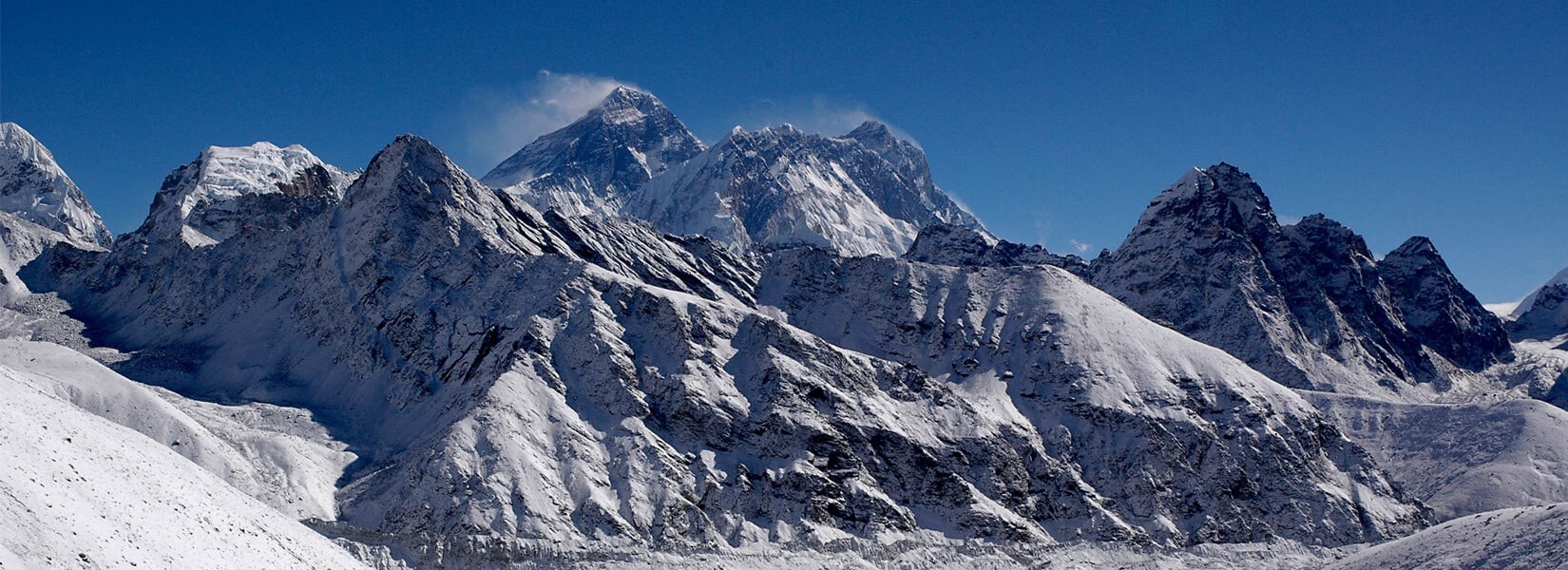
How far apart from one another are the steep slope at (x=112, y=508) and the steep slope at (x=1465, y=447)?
126873 mm

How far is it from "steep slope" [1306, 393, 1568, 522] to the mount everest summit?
0.62 meters

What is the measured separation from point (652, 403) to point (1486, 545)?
2841 inches

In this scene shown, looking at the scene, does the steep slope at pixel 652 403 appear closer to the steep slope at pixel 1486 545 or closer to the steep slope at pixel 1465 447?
the steep slope at pixel 1465 447

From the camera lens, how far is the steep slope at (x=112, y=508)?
64750 mm

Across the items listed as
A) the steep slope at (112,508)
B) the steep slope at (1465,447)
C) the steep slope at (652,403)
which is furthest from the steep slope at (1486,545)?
the steep slope at (112,508)

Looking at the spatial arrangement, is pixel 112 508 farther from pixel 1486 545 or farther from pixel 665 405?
pixel 1486 545

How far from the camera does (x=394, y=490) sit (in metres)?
112

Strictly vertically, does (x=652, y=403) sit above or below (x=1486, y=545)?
above

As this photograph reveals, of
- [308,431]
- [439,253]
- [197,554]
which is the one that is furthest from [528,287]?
[197,554]

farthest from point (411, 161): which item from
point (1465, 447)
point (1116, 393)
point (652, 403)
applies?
point (1465, 447)

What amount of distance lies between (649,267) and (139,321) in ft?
212

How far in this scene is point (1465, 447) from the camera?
568 feet

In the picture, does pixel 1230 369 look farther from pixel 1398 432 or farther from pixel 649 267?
pixel 649 267

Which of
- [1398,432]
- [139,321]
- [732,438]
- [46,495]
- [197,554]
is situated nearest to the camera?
[46,495]
